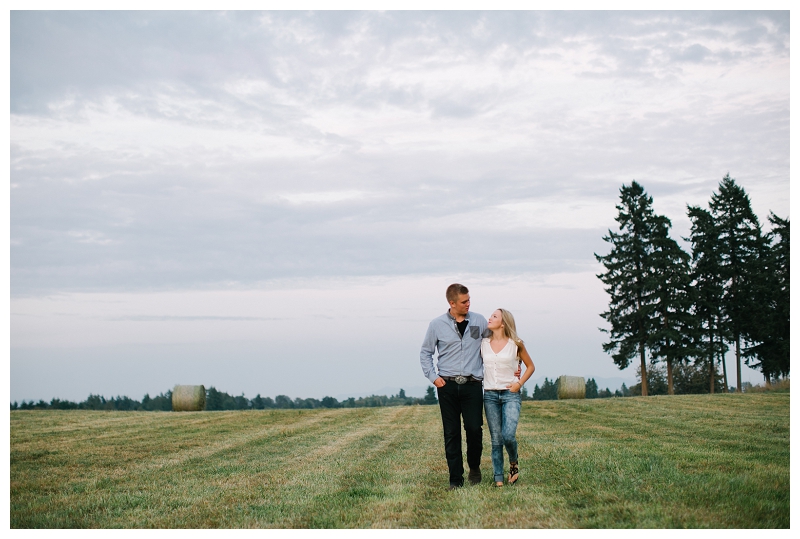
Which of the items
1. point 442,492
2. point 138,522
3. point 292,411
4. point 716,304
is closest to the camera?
point 138,522

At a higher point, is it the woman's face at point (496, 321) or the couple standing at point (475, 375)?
the woman's face at point (496, 321)

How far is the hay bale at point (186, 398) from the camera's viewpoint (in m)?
24.6

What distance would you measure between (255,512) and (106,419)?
15.0 meters

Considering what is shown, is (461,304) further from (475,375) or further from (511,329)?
(475,375)

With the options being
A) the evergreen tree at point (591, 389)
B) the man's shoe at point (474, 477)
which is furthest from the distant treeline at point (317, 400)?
the man's shoe at point (474, 477)

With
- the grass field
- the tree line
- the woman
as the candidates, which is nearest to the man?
the woman

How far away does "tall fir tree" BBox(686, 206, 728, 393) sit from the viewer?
40688 mm

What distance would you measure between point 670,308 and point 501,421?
3648 cm

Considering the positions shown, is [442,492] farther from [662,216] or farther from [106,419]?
[662,216]

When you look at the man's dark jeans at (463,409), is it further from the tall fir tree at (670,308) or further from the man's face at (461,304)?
the tall fir tree at (670,308)

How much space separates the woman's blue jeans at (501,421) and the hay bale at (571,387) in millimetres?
20718

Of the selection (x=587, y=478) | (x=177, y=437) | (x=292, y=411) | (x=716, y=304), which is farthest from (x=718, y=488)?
(x=716, y=304)

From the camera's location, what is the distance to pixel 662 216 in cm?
4350

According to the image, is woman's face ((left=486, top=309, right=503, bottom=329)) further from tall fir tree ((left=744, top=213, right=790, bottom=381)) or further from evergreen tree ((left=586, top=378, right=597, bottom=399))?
tall fir tree ((left=744, top=213, right=790, bottom=381))
